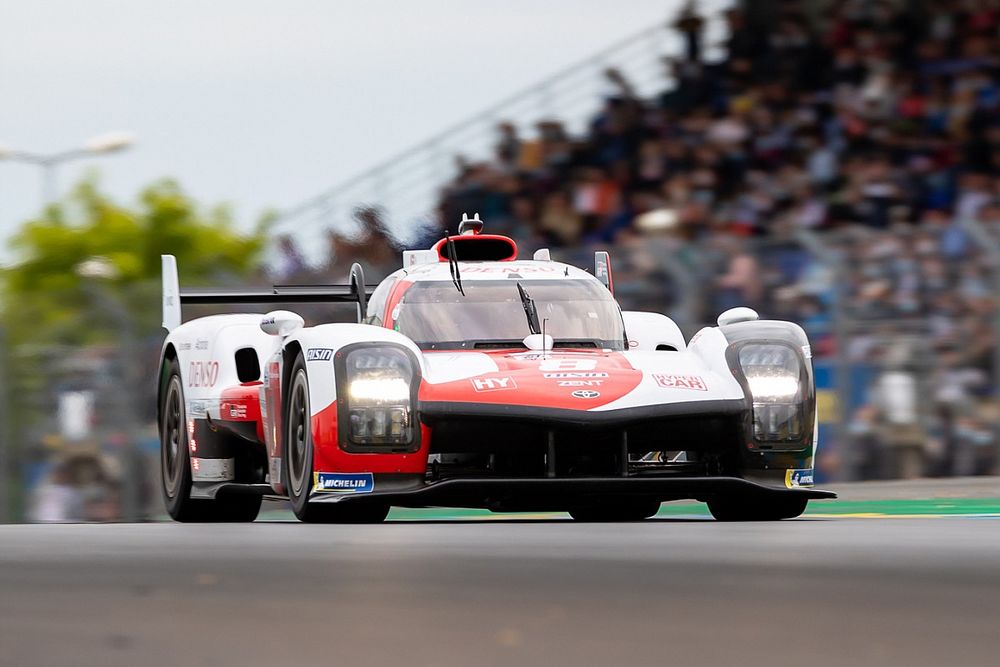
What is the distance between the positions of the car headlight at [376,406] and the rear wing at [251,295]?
7.13 feet

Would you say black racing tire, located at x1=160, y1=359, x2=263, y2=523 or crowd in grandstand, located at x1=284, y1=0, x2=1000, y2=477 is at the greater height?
crowd in grandstand, located at x1=284, y1=0, x2=1000, y2=477

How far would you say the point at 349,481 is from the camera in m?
8.36

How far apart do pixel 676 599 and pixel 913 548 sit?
5.82ft

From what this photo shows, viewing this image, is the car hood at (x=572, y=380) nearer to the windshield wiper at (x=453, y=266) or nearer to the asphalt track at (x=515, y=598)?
the windshield wiper at (x=453, y=266)

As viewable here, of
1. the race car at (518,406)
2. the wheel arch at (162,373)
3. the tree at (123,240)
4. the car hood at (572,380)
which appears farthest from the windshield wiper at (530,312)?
the tree at (123,240)

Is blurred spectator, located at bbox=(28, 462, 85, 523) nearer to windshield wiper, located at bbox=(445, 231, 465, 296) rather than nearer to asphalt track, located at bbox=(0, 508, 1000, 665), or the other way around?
windshield wiper, located at bbox=(445, 231, 465, 296)

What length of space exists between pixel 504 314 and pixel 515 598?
16.0 ft

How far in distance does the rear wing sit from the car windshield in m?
1.09

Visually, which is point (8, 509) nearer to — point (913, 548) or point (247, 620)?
point (913, 548)

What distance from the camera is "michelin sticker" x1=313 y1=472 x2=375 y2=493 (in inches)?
328

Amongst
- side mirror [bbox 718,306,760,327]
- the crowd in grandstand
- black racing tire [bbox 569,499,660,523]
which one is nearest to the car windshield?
side mirror [bbox 718,306,760,327]

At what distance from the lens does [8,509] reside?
1305 centimetres

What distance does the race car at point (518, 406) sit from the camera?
8.24 metres

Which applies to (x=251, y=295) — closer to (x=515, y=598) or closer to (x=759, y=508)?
(x=759, y=508)
